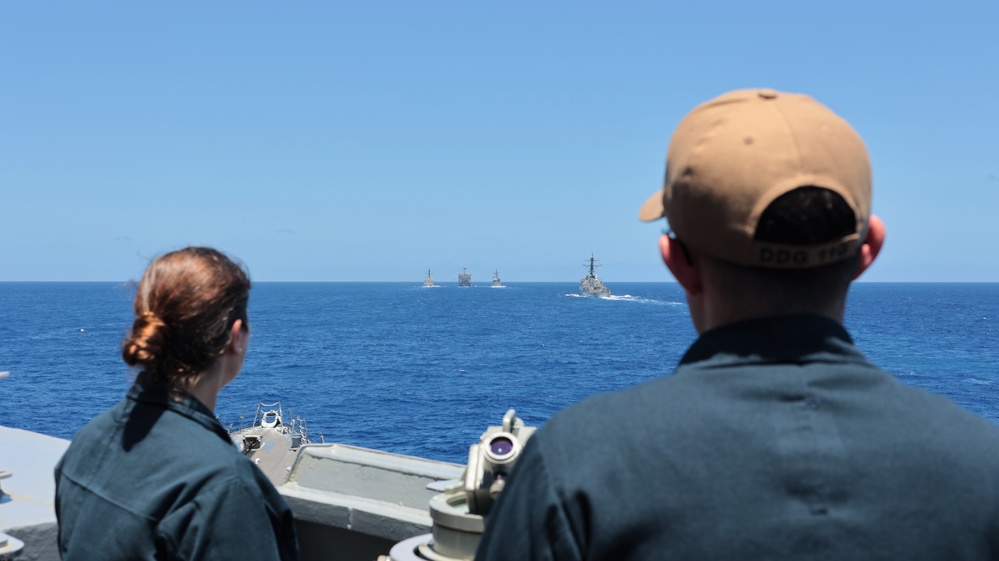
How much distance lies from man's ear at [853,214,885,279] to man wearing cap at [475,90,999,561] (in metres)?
0.06

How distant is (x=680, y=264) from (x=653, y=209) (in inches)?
4.2

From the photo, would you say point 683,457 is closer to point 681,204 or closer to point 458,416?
point 681,204

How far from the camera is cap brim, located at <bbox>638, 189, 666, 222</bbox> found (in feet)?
4.82

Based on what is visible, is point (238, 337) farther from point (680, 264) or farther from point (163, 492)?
point (680, 264)

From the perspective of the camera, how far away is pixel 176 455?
2.10m

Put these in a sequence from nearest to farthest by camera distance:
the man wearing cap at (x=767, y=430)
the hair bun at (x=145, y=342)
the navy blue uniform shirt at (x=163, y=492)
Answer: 1. the man wearing cap at (x=767, y=430)
2. the navy blue uniform shirt at (x=163, y=492)
3. the hair bun at (x=145, y=342)

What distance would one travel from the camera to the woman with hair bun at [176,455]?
2035mm

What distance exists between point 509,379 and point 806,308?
56.7 m

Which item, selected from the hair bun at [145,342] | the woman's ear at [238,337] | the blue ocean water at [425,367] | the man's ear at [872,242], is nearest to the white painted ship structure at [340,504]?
the woman's ear at [238,337]

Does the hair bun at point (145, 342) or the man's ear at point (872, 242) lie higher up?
the man's ear at point (872, 242)

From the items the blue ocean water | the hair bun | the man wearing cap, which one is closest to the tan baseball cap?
the man wearing cap

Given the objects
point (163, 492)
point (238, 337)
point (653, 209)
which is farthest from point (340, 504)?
point (653, 209)

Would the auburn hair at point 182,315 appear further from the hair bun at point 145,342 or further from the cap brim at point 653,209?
the cap brim at point 653,209

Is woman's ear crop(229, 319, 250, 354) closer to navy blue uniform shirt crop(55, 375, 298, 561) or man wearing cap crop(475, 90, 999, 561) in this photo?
navy blue uniform shirt crop(55, 375, 298, 561)
